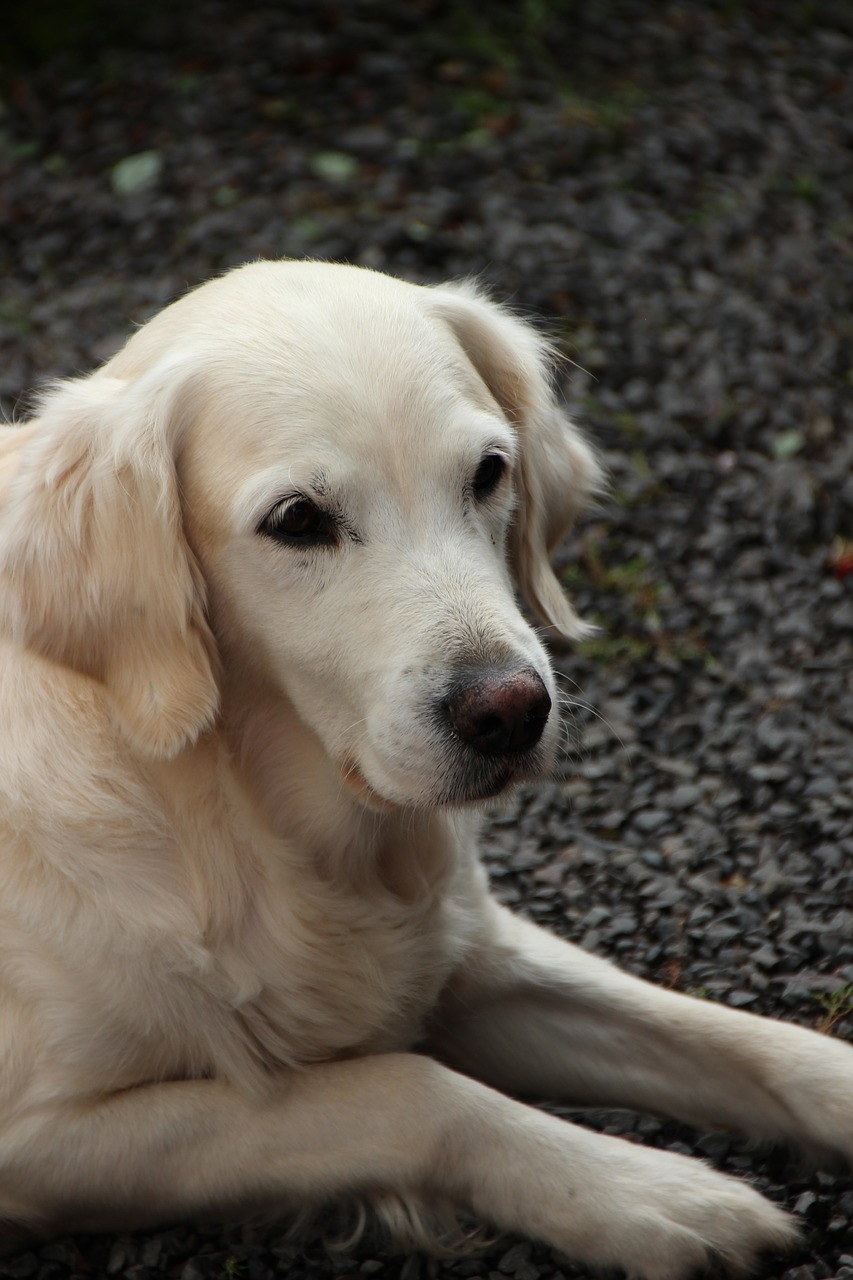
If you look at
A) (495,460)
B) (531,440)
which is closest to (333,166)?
(531,440)

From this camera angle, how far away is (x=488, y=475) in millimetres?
2527

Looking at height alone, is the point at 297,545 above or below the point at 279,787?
above

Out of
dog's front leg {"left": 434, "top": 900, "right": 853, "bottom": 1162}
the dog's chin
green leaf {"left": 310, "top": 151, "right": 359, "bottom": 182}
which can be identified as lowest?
dog's front leg {"left": 434, "top": 900, "right": 853, "bottom": 1162}

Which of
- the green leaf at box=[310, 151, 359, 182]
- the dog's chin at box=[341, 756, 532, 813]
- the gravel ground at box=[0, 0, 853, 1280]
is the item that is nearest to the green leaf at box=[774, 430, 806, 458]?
the gravel ground at box=[0, 0, 853, 1280]

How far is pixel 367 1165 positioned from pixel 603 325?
3.52 metres

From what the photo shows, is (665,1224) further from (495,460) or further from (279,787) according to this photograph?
(495,460)

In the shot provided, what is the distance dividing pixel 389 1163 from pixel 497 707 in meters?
0.86

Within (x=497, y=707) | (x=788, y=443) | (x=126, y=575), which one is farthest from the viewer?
(x=788, y=443)

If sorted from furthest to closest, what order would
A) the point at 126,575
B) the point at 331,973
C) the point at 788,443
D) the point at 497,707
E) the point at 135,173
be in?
the point at 135,173 → the point at 788,443 → the point at 331,973 → the point at 126,575 → the point at 497,707

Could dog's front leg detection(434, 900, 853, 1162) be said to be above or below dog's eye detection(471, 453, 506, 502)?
below

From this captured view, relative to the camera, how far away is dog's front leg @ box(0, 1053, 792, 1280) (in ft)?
8.24

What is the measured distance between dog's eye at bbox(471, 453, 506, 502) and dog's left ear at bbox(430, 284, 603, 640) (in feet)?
0.93

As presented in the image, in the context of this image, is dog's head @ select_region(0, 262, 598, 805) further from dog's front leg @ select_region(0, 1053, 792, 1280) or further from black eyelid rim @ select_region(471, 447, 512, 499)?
dog's front leg @ select_region(0, 1053, 792, 1280)

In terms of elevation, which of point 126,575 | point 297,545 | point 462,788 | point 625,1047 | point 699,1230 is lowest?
point 625,1047
